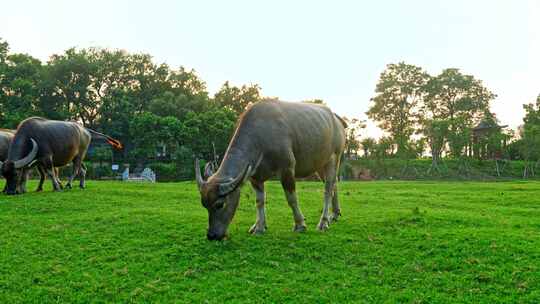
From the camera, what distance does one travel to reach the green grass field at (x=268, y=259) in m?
4.96

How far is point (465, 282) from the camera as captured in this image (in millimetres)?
5203

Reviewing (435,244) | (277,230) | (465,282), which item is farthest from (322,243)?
(465,282)

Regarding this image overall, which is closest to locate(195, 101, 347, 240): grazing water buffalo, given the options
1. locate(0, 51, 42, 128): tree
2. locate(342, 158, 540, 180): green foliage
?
locate(342, 158, 540, 180): green foliage

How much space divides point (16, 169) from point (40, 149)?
948mm

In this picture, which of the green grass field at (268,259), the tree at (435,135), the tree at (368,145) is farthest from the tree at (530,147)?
the green grass field at (268,259)

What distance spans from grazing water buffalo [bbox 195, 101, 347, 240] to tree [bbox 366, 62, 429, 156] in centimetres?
5266

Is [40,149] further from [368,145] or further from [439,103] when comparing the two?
[439,103]

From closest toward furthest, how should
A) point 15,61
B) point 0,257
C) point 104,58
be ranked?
point 0,257 < point 15,61 < point 104,58

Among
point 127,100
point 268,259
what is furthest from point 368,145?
point 268,259

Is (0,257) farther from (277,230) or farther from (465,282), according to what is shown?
(465,282)

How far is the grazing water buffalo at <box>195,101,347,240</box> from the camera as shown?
6520 millimetres

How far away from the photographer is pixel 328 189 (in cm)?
840

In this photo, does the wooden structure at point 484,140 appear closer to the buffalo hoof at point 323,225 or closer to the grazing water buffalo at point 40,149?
the grazing water buffalo at point 40,149

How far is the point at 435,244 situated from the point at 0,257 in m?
6.67
